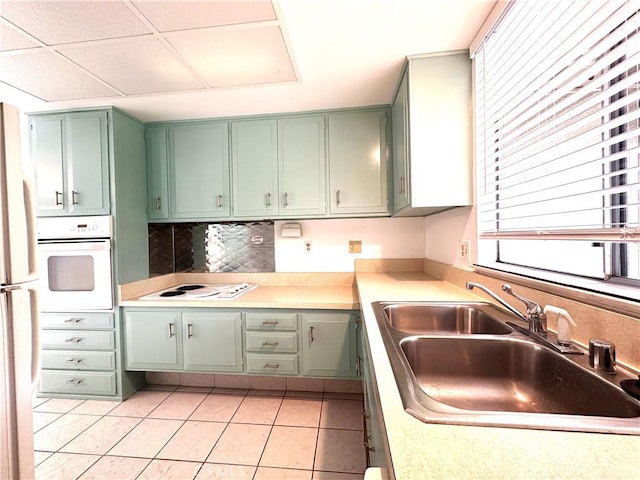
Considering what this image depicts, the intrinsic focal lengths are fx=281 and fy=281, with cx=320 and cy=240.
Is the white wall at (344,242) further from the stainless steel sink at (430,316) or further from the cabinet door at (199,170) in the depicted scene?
the stainless steel sink at (430,316)

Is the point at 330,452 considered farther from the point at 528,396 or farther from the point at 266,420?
the point at 528,396

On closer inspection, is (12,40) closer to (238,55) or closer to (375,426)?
(238,55)

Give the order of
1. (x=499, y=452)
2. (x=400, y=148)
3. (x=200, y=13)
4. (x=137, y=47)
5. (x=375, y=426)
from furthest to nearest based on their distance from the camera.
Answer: (x=400, y=148) < (x=137, y=47) < (x=200, y=13) < (x=375, y=426) < (x=499, y=452)

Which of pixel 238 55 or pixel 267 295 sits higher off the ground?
pixel 238 55

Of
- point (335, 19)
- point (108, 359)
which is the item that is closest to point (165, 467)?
point (108, 359)

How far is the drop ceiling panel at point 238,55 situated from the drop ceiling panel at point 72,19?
20 cm

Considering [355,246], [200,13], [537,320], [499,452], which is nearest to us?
[499,452]

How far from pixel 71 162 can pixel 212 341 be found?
1.76 m

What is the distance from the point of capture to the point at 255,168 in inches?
92.1

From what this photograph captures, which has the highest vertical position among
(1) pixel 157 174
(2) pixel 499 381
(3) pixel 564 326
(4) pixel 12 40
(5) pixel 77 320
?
(4) pixel 12 40

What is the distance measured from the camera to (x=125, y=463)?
1.58 metres

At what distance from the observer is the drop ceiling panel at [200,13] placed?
46.5 inches

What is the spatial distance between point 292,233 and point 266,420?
56.3 inches

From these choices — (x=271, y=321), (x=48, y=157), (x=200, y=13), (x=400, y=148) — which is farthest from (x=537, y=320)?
(x=48, y=157)
